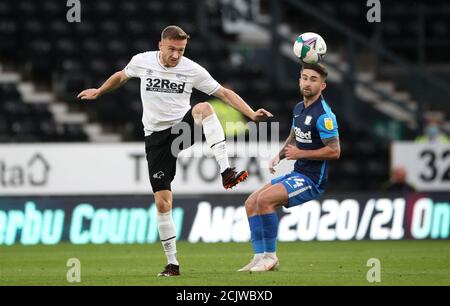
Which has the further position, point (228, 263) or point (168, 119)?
point (228, 263)

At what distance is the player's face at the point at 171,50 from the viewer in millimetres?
11258

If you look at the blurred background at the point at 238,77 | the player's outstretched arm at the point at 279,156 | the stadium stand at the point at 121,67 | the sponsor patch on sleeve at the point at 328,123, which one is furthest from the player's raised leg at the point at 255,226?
the stadium stand at the point at 121,67

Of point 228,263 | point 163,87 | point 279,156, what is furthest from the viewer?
point 228,263

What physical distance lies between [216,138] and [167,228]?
38.9 inches

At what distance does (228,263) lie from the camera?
44.1 feet

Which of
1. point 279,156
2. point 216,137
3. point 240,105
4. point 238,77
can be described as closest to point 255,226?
point 279,156

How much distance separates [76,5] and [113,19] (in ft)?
9.20

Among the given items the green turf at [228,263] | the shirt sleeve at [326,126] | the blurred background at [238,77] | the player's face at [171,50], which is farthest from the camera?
the blurred background at [238,77]

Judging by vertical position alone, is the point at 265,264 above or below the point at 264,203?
below

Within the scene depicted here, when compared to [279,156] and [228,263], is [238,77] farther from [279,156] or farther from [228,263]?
[279,156]

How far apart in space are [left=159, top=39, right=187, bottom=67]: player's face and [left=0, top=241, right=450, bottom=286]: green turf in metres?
2.06

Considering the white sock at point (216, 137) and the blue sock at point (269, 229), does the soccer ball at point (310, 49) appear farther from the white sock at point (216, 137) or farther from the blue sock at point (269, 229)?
the blue sock at point (269, 229)

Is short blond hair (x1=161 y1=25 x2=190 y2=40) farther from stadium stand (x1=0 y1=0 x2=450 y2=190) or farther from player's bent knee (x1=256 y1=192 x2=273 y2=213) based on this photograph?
stadium stand (x1=0 y1=0 x2=450 y2=190)

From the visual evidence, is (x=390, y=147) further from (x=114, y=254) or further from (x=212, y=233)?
(x=114, y=254)
